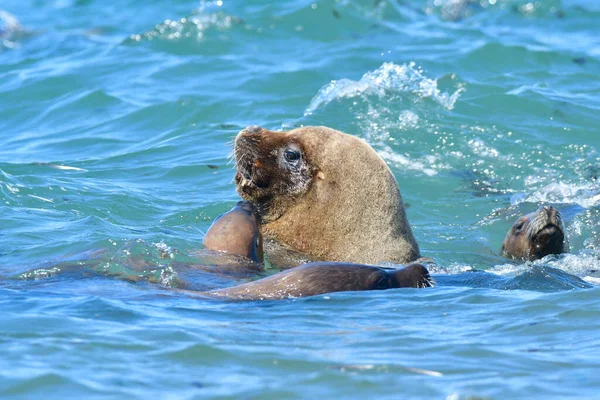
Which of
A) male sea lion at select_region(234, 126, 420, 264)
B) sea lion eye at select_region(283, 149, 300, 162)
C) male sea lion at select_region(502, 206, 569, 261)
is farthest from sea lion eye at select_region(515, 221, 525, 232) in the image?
sea lion eye at select_region(283, 149, 300, 162)

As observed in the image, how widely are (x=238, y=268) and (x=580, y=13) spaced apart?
13757 mm

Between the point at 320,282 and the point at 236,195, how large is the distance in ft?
13.6

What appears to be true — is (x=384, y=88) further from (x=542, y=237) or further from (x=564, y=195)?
(x=542, y=237)

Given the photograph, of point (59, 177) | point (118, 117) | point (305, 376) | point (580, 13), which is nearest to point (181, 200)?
point (59, 177)

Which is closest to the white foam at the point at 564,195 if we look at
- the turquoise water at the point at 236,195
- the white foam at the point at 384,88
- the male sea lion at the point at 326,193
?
the turquoise water at the point at 236,195

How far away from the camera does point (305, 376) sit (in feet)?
14.5

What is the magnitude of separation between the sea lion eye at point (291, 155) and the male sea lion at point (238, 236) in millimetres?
556

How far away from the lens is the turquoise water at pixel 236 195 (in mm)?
4605

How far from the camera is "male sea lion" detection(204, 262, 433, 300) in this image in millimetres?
5578

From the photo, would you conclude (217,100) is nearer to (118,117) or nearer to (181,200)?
(118,117)

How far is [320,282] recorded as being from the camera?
18.3ft

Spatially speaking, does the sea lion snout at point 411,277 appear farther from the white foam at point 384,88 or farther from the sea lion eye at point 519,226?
the white foam at point 384,88

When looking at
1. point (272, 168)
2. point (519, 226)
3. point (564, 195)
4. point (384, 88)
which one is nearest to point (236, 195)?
point (272, 168)

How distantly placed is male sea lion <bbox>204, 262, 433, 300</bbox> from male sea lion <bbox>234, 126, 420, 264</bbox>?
4.68 feet
